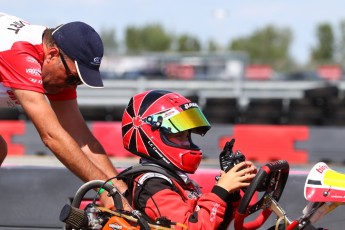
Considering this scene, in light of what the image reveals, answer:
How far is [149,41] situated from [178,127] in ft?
296

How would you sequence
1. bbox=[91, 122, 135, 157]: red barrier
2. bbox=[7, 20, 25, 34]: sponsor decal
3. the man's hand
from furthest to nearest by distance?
bbox=[91, 122, 135, 157]: red barrier → bbox=[7, 20, 25, 34]: sponsor decal → the man's hand

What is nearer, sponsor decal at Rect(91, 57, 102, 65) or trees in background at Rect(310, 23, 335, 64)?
sponsor decal at Rect(91, 57, 102, 65)

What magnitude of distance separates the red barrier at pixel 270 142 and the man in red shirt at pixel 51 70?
7.74m

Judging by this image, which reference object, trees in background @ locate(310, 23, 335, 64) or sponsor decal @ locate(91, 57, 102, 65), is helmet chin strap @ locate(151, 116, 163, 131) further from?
trees in background @ locate(310, 23, 335, 64)

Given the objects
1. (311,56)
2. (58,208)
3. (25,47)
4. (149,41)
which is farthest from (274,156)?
(149,41)

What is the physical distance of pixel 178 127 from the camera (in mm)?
4160

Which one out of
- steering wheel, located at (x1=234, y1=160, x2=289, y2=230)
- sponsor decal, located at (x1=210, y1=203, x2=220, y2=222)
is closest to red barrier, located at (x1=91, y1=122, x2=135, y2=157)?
steering wheel, located at (x1=234, y1=160, x2=289, y2=230)

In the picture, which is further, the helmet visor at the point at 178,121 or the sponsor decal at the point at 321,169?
the helmet visor at the point at 178,121

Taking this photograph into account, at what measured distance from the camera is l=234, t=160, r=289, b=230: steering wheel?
148 inches

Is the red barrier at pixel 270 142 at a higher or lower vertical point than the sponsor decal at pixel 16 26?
lower

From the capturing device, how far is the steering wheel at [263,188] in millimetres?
3762

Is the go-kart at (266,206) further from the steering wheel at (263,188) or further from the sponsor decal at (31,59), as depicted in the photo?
the sponsor decal at (31,59)

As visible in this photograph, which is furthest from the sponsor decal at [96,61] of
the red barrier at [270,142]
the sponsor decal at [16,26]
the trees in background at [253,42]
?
the trees in background at [253,42]

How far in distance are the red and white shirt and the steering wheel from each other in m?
1.38
